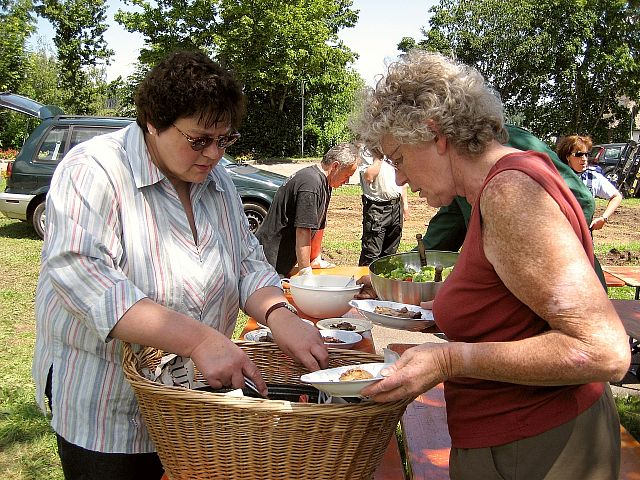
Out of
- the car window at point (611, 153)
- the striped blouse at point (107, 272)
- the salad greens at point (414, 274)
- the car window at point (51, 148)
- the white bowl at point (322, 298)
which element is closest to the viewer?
the striped blouse at point (107, 272)

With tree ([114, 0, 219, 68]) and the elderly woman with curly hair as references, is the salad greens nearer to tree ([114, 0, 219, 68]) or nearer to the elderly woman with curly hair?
the elderly woman with curly hair

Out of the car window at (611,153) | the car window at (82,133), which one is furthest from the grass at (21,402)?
the car window at (611,153)

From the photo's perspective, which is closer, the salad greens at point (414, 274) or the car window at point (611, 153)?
the salad greens at point (414, 274)

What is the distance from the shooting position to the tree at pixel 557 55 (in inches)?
1198

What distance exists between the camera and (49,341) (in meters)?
1.61

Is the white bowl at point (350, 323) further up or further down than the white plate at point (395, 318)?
further down

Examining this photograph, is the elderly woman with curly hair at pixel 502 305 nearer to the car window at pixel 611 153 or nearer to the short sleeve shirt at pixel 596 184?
the short sleeve shirt at pixel 596 184

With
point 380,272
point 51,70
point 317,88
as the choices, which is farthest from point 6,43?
point 380,272

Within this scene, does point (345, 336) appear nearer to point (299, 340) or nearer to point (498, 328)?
point (299, 340)

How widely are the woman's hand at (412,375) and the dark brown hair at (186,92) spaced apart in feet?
2.59

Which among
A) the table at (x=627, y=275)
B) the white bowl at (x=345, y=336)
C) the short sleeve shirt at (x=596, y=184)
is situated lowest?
the table at (x=627, y=275)

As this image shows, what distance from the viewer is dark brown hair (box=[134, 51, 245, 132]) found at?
1.56m

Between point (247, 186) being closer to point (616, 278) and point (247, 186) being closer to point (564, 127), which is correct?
point (616, 278)

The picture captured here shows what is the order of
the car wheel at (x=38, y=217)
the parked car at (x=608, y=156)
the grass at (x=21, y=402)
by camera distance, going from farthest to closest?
1. the parked car at (x=608, y=156)
2. the car wheel at (x=38, y=217)
3. the grass at (x=21, y=402)
